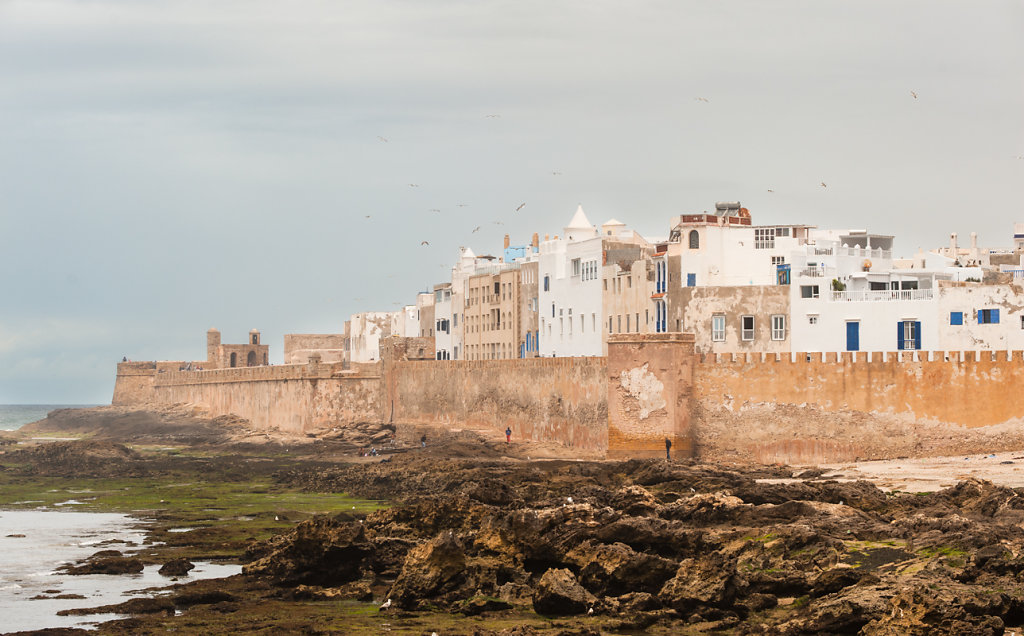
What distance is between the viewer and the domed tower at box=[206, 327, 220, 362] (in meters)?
94.4

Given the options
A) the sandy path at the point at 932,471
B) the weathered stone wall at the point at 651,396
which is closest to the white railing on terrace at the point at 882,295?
the weathered stone wall at the point at 651,396

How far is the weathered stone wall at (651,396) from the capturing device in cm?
3878

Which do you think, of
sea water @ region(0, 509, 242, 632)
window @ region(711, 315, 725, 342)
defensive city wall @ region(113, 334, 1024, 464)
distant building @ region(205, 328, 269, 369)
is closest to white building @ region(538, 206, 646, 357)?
window @ region(711, 315, 725, 342)

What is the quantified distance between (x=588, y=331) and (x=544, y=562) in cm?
3397

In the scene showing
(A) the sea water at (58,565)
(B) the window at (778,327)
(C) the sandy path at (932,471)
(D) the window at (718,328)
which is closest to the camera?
A: (A) the sea water at (58,565)

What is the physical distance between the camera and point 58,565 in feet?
83.0

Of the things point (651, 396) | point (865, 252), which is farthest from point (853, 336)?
point (651, 396)

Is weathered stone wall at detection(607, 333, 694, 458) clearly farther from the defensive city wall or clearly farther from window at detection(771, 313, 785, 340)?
window at detection(771, 313, 785, 340)

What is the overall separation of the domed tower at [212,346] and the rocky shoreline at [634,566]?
66.6 meters

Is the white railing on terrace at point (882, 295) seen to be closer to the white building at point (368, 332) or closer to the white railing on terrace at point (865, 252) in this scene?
the white railing on terrace at point (865, 252)

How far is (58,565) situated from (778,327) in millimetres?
25513

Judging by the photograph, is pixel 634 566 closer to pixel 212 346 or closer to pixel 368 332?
pixel 368 332

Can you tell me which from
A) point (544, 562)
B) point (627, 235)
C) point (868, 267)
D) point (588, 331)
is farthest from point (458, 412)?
point (544, 562)

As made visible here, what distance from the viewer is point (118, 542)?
2775 cm
